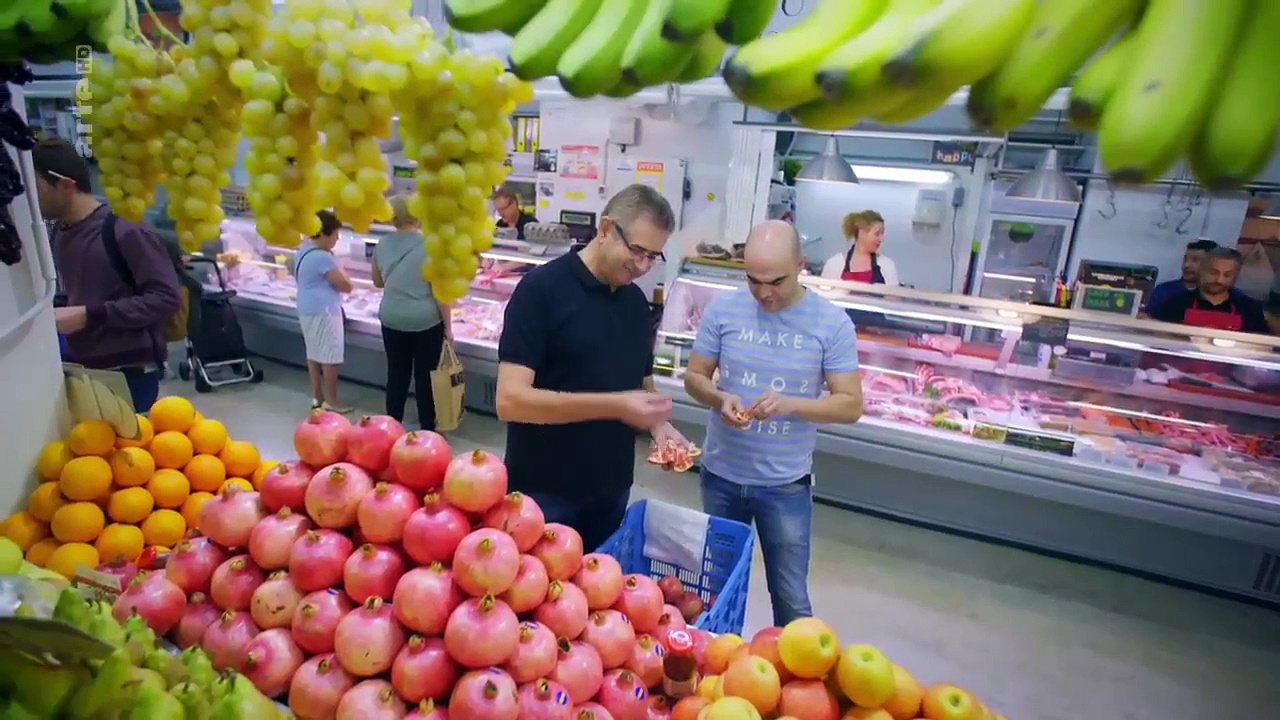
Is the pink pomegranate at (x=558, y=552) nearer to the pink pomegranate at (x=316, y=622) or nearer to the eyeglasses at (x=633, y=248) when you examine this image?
the pink pomegranate at (x=316, y=622)

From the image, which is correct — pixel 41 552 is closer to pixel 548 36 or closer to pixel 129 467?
pixel 129 467

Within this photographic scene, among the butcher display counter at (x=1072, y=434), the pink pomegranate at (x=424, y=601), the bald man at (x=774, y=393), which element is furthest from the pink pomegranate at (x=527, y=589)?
the butcher display counter at (x=1072, y=434)

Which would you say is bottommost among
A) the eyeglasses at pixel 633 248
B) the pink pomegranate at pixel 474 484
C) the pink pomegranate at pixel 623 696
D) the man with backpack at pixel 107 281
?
the pink pomegranate at pixel 623 696

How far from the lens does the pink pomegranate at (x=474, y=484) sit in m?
1.49

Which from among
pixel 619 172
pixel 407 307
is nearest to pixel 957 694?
pixel 407 307

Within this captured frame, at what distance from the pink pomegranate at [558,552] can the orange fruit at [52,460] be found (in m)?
1.35

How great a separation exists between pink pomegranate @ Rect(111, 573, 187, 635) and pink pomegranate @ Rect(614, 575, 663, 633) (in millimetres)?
933

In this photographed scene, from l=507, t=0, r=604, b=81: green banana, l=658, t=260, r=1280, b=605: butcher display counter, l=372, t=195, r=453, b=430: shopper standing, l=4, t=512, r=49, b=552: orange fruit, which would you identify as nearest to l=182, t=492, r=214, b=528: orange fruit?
l=4, t=512, r=49, b=552: orange fruit

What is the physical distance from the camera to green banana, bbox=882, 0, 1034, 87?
65 cm

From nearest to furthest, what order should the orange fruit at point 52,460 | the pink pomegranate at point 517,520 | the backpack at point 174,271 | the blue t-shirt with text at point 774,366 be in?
Result: the pink pomegranate at point 517,520 < the orange fruit at point 52,460 < the backpack at point 174,271 < the blue t-shirt with text at point 774,366

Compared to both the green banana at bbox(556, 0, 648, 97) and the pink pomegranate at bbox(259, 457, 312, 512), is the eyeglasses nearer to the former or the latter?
the pink pomegranate at bbox(259, 457, 312, 512)

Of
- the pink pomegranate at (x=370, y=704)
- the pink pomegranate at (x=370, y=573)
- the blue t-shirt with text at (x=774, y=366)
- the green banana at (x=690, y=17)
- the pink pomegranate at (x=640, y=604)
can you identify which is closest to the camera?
the green banana at (x=690, y=17)

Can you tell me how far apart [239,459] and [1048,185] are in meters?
5.74

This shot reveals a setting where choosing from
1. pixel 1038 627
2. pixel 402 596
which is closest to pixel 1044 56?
pixel 402 596
